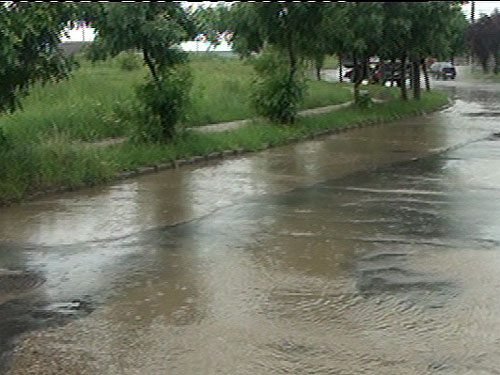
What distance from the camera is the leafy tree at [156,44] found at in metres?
13.7

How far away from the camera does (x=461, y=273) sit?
261 inches

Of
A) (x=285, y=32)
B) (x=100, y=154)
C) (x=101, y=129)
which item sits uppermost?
(x=285, y=32)

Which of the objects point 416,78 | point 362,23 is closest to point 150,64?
point 362,23

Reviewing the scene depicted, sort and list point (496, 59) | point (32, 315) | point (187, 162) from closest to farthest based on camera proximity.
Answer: point (32, 315) → point (187, 162) → point (496, 59)

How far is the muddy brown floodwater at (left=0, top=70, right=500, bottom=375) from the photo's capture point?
4.89m

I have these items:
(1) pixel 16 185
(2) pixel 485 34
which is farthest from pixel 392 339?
(2) pixel 485 34

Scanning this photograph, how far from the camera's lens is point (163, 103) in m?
15.0

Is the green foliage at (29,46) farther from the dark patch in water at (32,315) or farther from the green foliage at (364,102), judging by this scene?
the green foliage at (364,102)

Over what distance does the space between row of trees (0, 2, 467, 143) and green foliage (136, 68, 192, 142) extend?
0.07ft

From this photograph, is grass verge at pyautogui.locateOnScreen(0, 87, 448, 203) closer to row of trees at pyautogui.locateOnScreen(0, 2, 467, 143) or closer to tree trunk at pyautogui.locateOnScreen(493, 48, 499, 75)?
Answer: row of trees at pyautogui.locateOnScreen(0, 2, 467, 143)

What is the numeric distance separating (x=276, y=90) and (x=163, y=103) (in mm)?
4932

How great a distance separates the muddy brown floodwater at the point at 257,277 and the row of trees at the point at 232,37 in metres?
2.16

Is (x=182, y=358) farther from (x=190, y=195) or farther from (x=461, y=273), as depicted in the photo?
(x=190, y=195)

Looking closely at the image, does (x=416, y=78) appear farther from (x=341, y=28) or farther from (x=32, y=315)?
(x=32, y=315)
